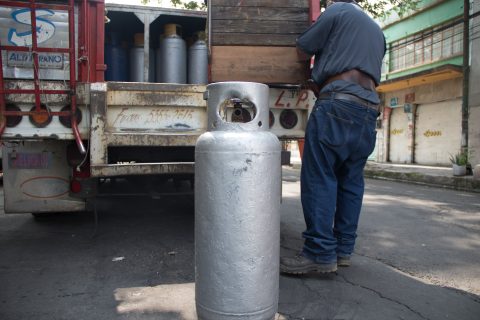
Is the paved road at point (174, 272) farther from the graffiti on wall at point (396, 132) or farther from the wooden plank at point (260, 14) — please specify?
the graffiti on wall at point (396, 132)

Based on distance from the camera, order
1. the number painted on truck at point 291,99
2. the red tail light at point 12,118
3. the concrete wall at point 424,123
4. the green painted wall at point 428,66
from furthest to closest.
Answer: the concrete wall at point 424,123 → the green painted wall at point 428,66 → the number painted on truck at point 291,99 → the red tail light at point 12,118

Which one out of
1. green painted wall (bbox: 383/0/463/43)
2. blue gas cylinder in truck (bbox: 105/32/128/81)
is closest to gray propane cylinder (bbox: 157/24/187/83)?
blue gas cylinder in truck (bbox: 105/32/128/81)

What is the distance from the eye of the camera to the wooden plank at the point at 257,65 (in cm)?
347

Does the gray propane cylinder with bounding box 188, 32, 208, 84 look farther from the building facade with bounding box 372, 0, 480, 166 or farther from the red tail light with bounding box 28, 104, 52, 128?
the building facade with bounding box 372, 0, 480, 166

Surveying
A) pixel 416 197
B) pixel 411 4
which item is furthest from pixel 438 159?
pixel 416 197

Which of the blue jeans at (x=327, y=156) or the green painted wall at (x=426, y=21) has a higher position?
the green painted wall at (x=426, y=21)

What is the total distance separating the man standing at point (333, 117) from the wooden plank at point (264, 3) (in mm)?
724

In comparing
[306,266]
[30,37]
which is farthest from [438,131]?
[30,37]

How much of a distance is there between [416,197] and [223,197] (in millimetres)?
6823

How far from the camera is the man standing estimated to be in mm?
2773

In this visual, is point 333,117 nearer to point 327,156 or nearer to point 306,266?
point 327,156

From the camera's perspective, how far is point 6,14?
3307 millimetres

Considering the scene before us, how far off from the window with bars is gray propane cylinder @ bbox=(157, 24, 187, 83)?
14079mm

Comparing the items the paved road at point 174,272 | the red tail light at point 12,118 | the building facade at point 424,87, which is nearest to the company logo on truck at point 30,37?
the red tail light at point 12,118
